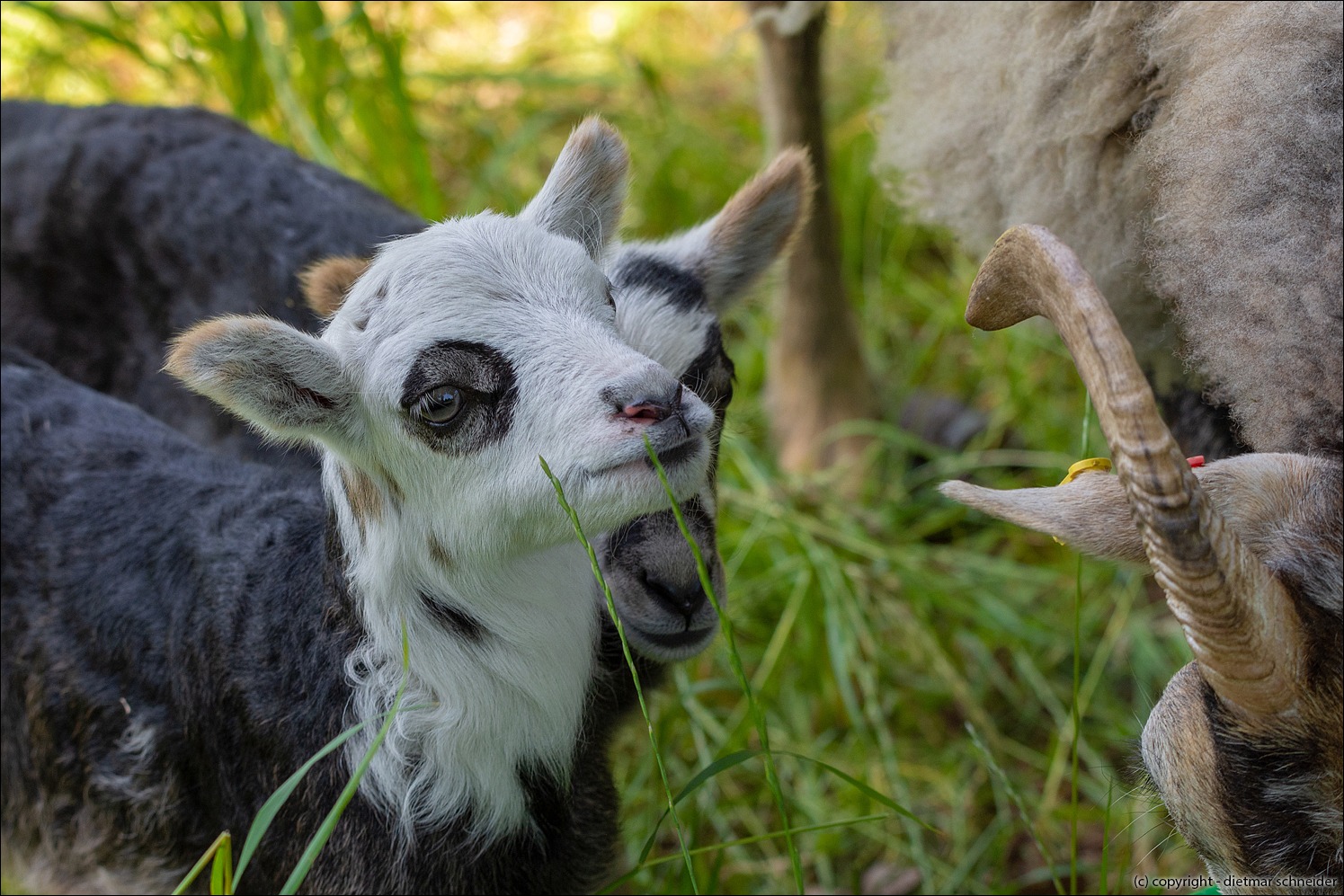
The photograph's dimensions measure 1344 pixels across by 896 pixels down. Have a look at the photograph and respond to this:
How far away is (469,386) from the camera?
2.09 meters

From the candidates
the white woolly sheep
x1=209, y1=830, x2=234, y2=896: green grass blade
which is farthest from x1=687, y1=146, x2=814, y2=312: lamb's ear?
x1=209, y1=830, x2=234, y2=896: green grass blade

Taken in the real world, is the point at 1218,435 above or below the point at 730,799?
above

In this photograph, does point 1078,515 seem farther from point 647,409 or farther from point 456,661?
point 456,661

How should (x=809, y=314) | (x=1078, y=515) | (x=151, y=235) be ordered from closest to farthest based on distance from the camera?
(x=1078, y=515) → (x=151, y=235) → (x=809, y=314)

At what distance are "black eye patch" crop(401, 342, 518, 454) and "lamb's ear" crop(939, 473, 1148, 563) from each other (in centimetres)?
74

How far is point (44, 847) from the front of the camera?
298 centimetres

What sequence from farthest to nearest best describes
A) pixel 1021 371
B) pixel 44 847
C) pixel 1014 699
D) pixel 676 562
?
1. pixel 1021 371
2. pixel 1014 699
3. pixel 44 847
4. pixel 676 562

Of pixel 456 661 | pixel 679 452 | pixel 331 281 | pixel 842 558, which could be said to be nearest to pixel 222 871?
pixel 456 661

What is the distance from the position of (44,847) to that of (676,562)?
1742mm

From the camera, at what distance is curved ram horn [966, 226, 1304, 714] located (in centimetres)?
159

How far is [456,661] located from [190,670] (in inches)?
25.9

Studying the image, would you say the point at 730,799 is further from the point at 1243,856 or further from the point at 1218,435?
the point at 1243,856

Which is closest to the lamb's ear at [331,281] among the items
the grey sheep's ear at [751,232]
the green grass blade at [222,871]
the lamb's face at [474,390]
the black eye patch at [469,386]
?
the lamb's face at [474,390]

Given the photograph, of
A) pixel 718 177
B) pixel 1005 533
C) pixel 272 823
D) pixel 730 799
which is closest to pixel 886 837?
pixel 730 799
